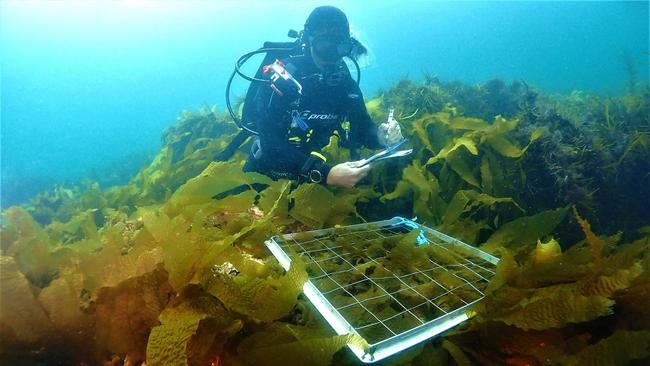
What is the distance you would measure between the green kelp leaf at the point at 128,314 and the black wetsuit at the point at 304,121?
1647mm

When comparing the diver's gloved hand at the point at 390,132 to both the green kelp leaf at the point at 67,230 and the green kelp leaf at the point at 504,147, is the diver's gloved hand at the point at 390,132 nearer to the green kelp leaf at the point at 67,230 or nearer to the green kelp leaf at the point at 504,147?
the green kelp leaf at the point at 504,147

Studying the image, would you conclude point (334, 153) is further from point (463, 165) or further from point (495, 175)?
point (495, 175)

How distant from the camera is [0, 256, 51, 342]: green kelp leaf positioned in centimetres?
114

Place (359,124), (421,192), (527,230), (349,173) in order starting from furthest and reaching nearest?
(359,124)
(421,192)
(349,173)
(527,230)

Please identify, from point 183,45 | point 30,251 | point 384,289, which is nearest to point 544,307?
point 384,289

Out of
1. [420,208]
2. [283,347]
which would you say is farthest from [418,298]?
[420,208]

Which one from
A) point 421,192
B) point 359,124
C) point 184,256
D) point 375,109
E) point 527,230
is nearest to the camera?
point 184,256

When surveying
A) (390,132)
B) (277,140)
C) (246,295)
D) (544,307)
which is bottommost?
(544,307)

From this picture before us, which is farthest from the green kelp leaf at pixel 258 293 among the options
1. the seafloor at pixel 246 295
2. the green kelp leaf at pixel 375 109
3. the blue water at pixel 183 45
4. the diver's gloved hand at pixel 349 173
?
the blue water at pixel 183 45

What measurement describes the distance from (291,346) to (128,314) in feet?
2.16

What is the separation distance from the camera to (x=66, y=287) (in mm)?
1245

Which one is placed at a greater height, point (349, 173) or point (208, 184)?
point (208, 184)

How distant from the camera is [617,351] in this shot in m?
1.01

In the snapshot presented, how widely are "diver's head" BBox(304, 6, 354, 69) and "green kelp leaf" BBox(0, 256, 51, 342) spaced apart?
2.84 m
